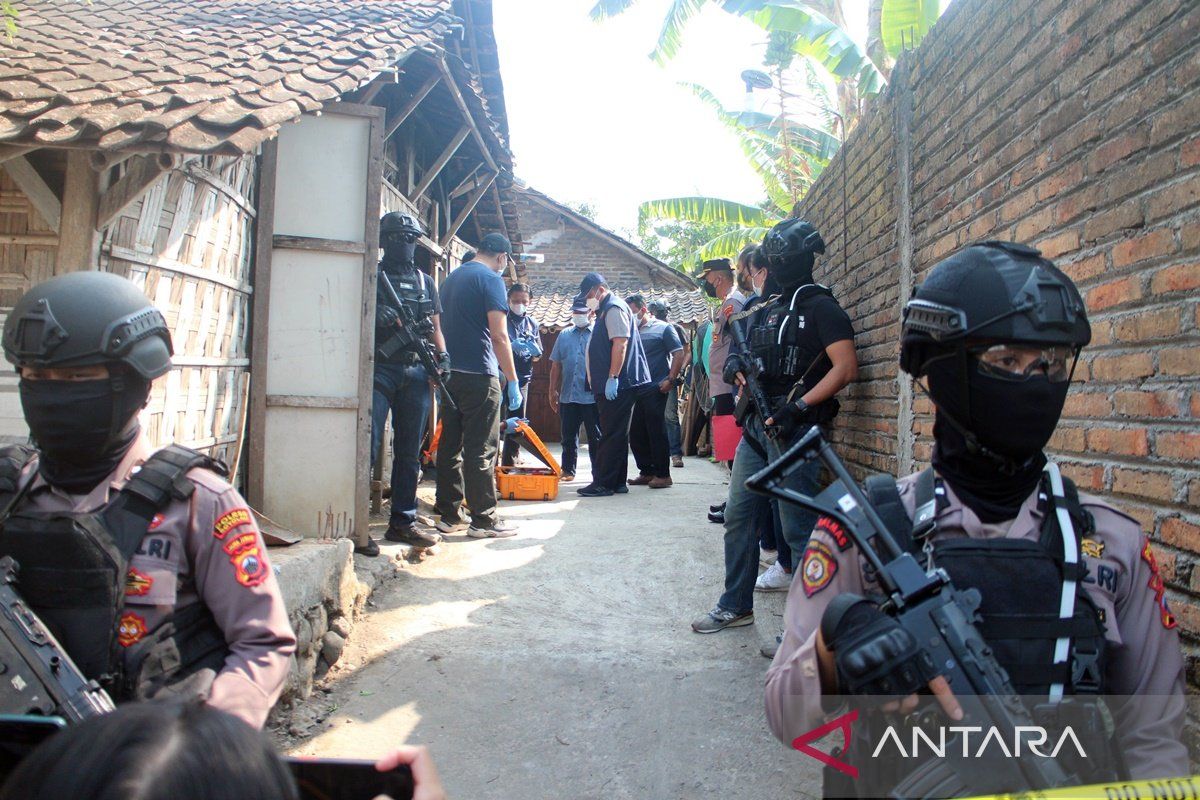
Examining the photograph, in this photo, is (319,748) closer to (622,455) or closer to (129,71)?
(129,71)

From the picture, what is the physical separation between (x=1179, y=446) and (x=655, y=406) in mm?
6576

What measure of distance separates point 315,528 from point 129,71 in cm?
265

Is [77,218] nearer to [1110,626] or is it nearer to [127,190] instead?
[127,190]

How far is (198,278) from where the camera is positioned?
4449 mm

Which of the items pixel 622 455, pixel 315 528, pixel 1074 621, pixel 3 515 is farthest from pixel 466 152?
pixel 1074 621

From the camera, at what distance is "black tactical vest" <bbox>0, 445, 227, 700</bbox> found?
1595 millimetres

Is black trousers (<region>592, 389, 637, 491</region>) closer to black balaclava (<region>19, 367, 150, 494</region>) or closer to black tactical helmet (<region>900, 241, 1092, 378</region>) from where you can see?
black balaclava (<region>19, 367, 150, 494</region>)

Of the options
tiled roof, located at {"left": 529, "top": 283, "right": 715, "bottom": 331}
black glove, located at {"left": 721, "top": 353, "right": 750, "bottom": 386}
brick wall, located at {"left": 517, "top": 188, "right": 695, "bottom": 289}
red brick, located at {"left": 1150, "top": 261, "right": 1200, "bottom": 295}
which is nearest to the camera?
red brick, located at {"left": 1150, "top": 261, "right": 1200, "bottom": 295}

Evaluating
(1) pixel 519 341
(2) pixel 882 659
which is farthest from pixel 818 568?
(1) pixel 519 341

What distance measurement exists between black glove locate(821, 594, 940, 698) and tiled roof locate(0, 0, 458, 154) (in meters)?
3.24

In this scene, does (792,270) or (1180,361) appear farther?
(792,270)

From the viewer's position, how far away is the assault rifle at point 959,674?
122cm

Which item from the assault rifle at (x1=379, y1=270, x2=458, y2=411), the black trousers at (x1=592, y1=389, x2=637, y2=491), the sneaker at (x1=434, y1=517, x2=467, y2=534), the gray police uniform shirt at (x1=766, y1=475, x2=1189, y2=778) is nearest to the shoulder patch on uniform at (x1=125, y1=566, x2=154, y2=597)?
the gray police uniform shirt at (x1=766, y1=475, x2=1189, y2=778)

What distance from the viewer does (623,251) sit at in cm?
2059
